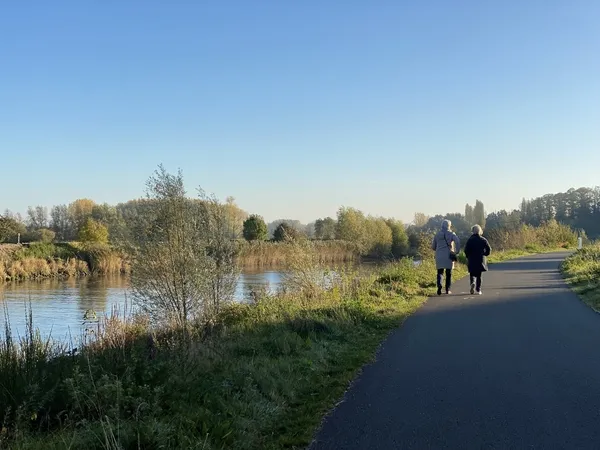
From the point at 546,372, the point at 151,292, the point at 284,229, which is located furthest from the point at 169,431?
the point at 284,229

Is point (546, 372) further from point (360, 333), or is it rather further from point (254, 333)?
point (254, 333)

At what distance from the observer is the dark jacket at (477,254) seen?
15.3m

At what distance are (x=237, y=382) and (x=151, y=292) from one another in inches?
394

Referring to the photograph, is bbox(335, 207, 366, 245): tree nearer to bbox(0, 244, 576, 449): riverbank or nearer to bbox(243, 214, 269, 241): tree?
bbox(243, 214, 269, 241): tree

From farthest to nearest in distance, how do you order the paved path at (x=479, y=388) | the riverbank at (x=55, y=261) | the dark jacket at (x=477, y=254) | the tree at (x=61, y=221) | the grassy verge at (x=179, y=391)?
the tree at (x=61, y=221) < the riverbank at (x=55, y=261) < the dark jacket at (x=477, y=254) < the paved path at (x=479, y=388) < the grassy verge at (x=179, y=391)

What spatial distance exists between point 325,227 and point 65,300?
1988 inches

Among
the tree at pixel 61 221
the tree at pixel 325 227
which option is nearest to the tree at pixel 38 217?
the tree at pixel 61 221

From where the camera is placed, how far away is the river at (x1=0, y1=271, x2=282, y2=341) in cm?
1606

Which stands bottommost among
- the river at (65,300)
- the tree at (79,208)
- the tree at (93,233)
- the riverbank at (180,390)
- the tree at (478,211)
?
the river at (65,300)

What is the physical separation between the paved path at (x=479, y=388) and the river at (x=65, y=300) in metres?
7.85

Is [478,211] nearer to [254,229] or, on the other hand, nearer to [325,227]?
[325,227]

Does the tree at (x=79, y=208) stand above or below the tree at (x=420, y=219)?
above

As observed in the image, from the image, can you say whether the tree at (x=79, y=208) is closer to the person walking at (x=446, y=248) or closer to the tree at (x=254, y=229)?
the tree at (x=254, y=229)

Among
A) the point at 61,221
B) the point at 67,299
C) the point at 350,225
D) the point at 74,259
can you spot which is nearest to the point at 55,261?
the point at 74,259
